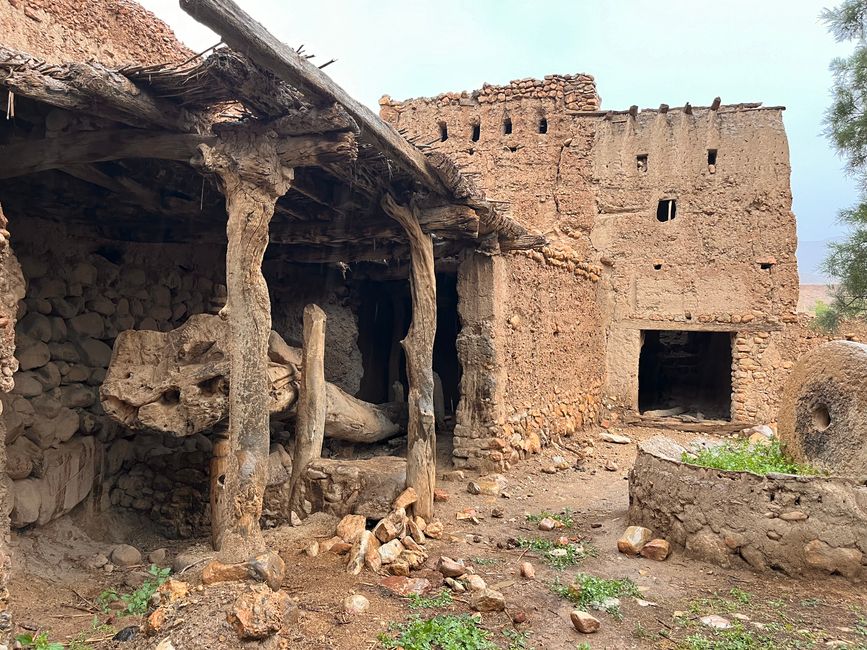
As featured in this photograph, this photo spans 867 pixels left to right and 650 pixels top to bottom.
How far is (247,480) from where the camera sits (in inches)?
164

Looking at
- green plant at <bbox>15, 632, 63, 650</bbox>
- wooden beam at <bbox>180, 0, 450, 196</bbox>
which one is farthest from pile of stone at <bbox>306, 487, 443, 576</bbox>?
wooden beam at <bbox>180, 0, 450, 196</bbox>

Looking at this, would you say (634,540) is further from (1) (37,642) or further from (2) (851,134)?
(2) (851,134)

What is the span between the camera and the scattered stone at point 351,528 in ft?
16.1

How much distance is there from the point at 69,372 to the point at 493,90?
8.78m

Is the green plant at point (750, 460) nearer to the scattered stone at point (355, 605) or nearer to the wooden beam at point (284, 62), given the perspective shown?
the scattered stone at point (355, 605)

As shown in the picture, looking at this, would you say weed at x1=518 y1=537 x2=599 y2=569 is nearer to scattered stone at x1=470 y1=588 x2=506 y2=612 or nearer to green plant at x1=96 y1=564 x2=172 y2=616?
scattered stone at x1=470 y1=588 x2=506 y2=612

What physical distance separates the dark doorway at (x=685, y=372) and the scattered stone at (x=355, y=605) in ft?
32.9

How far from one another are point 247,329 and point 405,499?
84.1 inches

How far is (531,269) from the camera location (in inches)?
328

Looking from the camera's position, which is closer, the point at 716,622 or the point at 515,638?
the point at 515,638

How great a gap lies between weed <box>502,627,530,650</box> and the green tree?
31.4ft

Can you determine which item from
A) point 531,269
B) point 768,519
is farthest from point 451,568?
point 531,269

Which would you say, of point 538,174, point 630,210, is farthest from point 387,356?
point 630,210

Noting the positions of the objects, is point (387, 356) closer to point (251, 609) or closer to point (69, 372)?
point (69, 372)
